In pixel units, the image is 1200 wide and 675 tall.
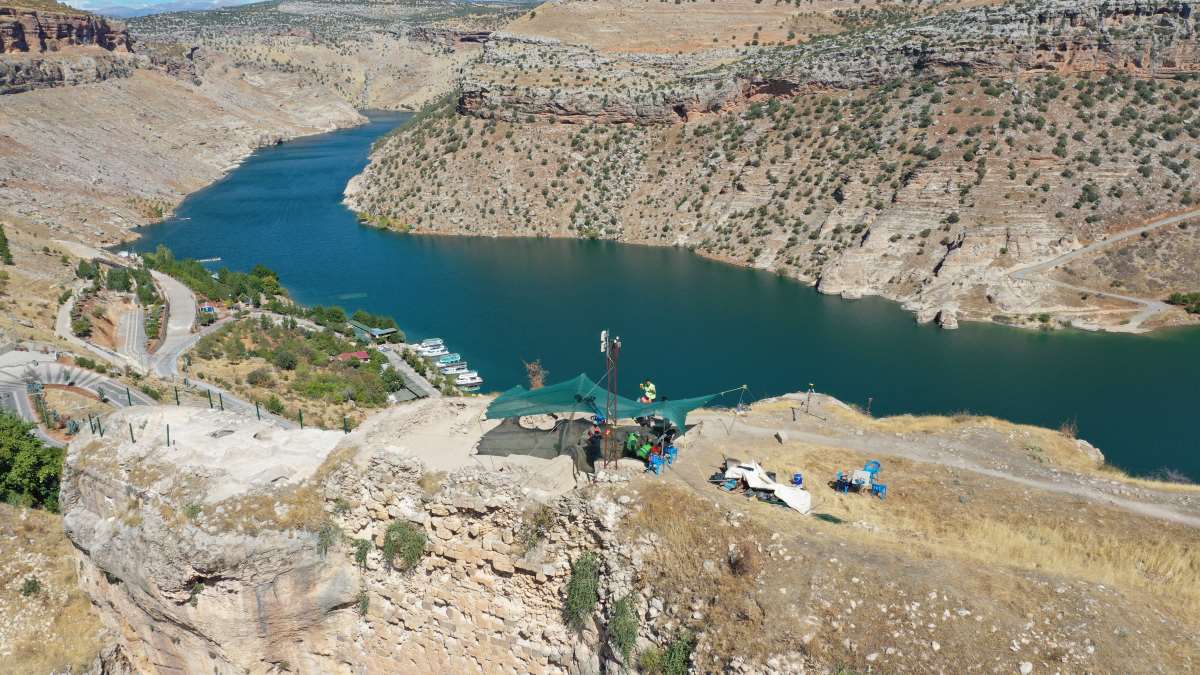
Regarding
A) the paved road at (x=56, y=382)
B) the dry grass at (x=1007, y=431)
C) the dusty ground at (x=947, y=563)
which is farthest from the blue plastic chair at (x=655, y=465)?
the paved road at (x=56, y=382)

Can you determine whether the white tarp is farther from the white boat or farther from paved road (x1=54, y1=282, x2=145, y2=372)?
paved road (x1=54, y1=282, x2=145, y2=372)

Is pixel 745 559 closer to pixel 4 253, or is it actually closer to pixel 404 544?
pixel 404 544

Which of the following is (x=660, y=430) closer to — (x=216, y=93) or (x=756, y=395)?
(x=756, y=395)

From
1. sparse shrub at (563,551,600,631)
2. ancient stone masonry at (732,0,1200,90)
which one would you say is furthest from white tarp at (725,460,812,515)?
ancient stone masonry at (732,0,1200,90)

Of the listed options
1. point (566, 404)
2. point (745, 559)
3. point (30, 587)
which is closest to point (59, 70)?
point (30, 587)

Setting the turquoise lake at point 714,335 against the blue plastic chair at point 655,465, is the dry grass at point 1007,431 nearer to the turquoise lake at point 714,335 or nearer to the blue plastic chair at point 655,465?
the blue plastic chair at point 655,465

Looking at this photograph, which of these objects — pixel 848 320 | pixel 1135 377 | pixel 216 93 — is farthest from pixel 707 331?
pixel 216 93
